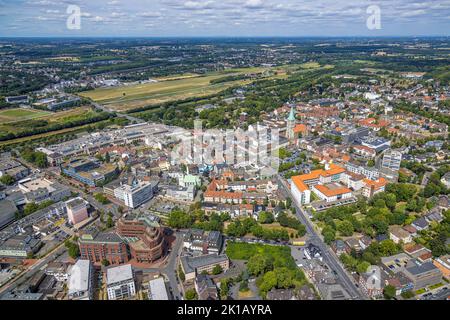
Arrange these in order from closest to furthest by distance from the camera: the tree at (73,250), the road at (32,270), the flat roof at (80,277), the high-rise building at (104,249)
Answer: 1. the flat roof at (80,277)
2. the road at (32,270)
3. the high-rise building at (104,249)
4. the tree at (73,250)

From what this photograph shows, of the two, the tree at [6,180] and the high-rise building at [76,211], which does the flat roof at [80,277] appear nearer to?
the high-rise building at [76,211]

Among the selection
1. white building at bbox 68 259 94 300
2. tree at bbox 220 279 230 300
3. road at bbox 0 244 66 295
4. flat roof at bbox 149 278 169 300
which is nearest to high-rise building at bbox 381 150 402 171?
tree at bbox 220 279 230 300

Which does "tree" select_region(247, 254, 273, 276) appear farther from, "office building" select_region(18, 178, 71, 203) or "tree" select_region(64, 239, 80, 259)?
"office building" select_region(18, 178, 71, 203)

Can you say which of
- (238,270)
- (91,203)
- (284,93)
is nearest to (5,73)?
(284,93)

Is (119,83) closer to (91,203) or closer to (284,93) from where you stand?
(284,93)

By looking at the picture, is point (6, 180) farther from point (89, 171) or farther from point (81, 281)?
point (81, 281)

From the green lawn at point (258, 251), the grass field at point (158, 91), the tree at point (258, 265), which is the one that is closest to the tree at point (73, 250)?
the green lawn at point (258, 251)

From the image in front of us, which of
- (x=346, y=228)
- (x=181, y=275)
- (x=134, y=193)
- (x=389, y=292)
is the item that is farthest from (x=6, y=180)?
(x=389, y=292)
